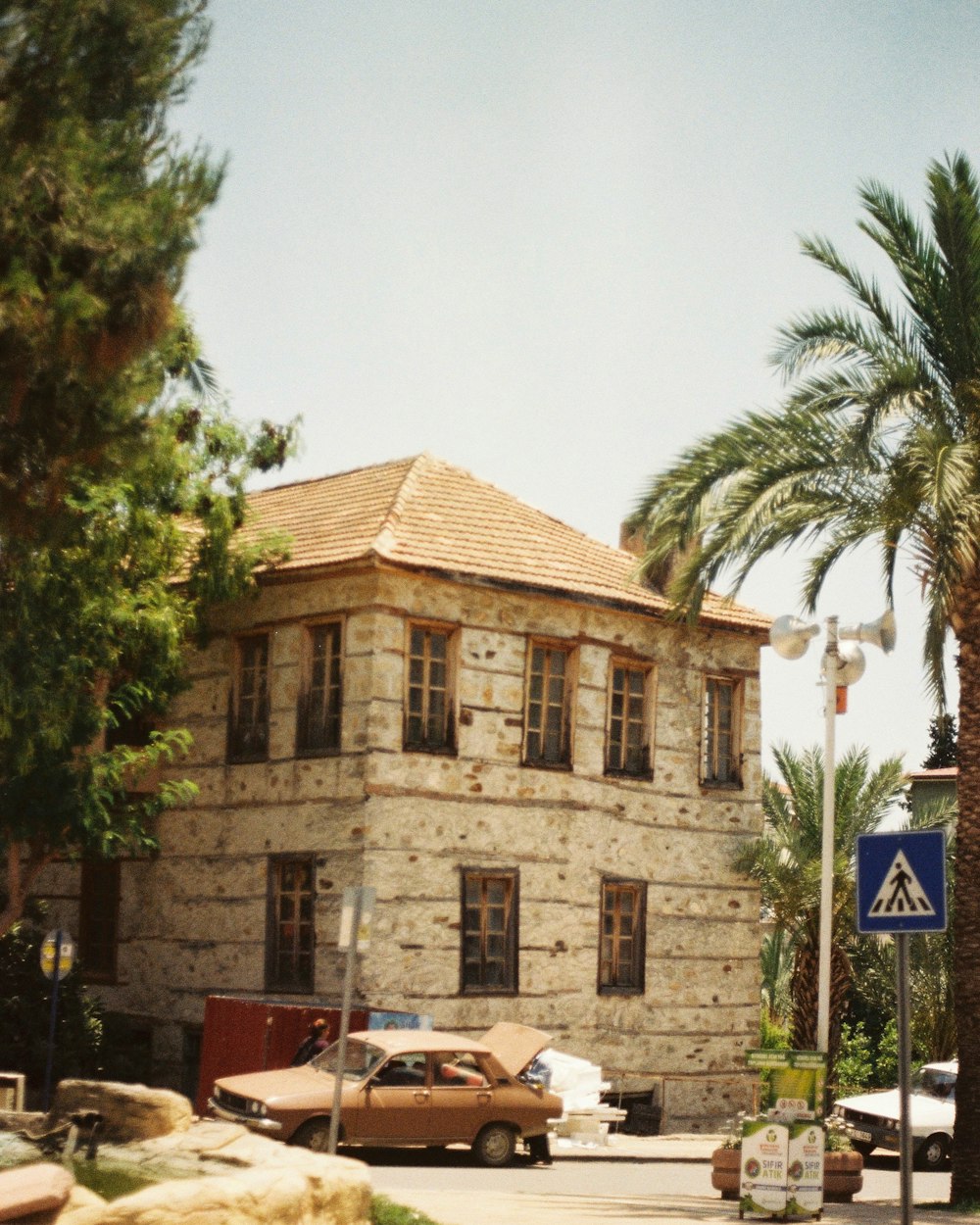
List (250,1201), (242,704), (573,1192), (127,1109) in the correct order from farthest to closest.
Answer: (242,704)
(573,1192)
(127,1109)
(250,1201)

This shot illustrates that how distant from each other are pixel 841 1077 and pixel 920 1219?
17524mm

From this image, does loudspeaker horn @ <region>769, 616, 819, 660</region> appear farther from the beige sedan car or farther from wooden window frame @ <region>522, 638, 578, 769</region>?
wooden window frame @ <region>522, 638, 578, 769</region>

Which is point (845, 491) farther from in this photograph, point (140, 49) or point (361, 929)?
point (140, 49)

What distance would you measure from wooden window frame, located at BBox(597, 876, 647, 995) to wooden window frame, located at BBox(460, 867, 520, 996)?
1.74 meters

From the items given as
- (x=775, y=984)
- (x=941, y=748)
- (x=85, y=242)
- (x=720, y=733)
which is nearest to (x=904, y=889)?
(x=85, y=242)

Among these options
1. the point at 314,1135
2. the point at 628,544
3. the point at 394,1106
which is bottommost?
the point at 314,1135

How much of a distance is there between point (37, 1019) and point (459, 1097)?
850 cm

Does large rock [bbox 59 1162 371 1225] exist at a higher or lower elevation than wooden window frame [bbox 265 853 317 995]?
lower

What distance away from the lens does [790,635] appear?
19.8 metres

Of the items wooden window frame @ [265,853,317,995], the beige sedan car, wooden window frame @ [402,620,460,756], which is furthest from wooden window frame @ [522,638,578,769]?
the beige sedan car

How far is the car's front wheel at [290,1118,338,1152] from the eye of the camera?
59.9 ft

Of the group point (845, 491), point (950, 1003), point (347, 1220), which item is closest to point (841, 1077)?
point (950, 1003)

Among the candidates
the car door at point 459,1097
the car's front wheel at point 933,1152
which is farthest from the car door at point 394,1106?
the car's front wheel at point 933,1152

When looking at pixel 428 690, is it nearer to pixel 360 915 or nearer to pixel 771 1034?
pixel 360 915
